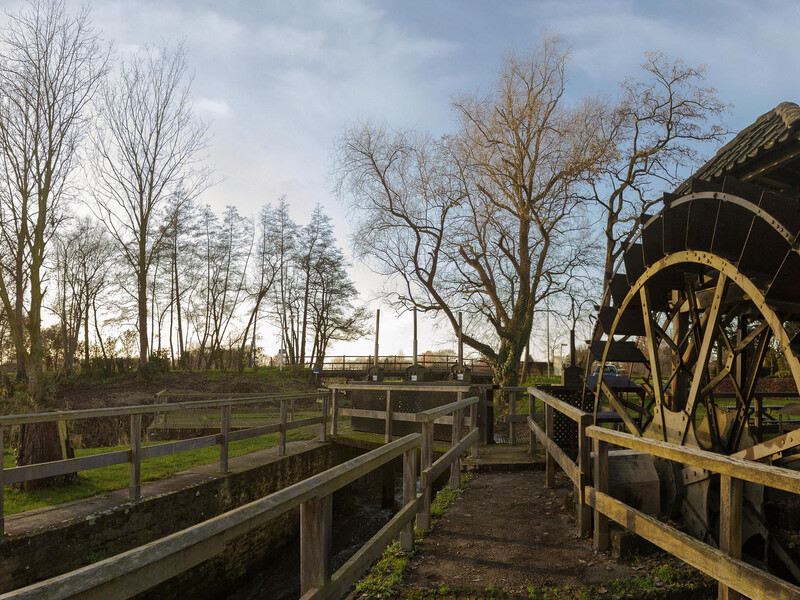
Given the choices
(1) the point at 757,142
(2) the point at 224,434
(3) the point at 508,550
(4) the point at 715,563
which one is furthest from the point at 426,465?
(1) the point at 757,142

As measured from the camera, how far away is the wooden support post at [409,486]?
447 centimetres

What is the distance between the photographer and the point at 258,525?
A: 1871 mm

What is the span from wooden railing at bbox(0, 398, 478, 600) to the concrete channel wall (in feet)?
11.2

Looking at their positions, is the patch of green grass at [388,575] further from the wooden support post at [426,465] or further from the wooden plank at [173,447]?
the wooden plank at [173,447]

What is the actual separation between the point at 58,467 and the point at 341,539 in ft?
19.2

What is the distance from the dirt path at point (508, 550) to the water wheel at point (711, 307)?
1610 millimetres

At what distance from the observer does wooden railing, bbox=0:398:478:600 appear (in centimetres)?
123

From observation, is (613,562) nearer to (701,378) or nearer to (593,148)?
(701,378)

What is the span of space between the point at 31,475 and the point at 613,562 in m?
5.30

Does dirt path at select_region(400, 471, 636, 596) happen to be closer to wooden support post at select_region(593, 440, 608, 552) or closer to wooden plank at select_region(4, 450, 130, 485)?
wooden support post at select_region(593, 440, 608, 552)

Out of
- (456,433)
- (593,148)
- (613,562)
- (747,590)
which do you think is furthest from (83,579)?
(593,148)

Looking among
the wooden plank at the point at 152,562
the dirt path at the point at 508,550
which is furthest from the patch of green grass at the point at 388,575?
the wooden plank at the point at 152,562

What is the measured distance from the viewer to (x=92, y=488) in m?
7.50

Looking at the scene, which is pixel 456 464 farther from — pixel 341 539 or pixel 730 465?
pixel 730 465
